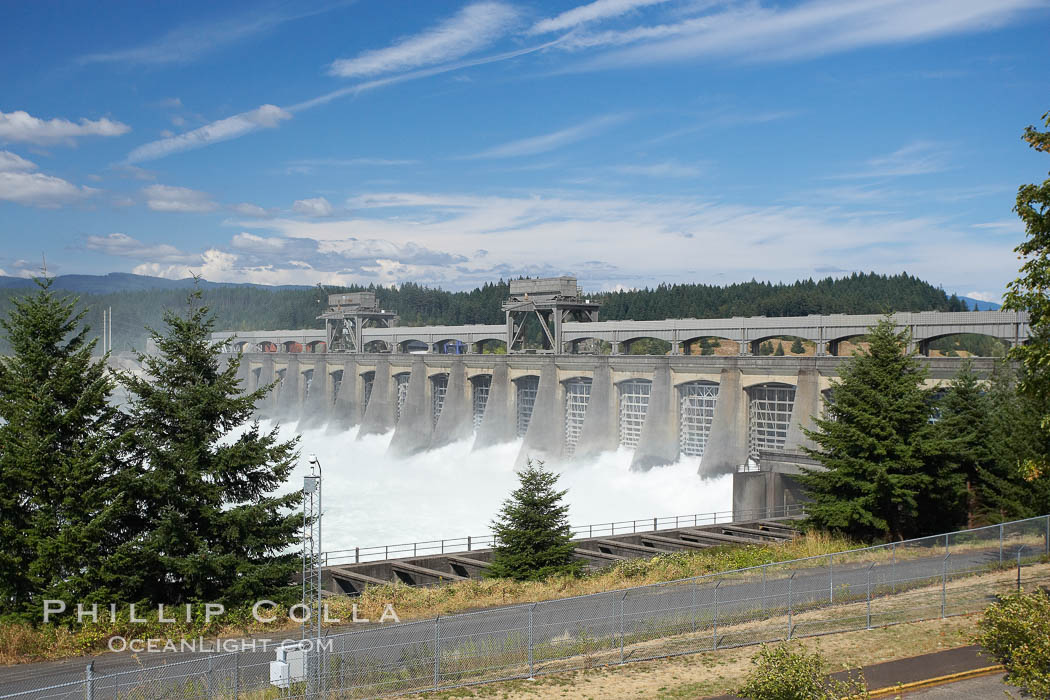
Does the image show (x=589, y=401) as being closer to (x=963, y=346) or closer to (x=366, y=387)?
(x=366, y=387)

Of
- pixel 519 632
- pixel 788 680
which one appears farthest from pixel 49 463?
pixel 788 680

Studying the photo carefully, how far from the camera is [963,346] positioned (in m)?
134

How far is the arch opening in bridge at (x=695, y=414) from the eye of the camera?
1767 inches

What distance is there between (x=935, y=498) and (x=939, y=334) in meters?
11.8

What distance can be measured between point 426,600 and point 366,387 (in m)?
56.7

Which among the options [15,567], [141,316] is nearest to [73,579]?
[15,567]

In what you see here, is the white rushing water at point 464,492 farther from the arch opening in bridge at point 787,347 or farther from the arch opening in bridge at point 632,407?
the arch opening in bridge at point 787,347

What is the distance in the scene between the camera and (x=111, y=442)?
18.8 m

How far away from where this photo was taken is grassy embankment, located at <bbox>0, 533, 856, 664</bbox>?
1648 cm

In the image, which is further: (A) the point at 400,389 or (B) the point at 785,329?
(A) the point at 400,389

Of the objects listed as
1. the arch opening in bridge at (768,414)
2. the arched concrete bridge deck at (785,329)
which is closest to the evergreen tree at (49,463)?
the arched concrete bridge deck at (785,329)

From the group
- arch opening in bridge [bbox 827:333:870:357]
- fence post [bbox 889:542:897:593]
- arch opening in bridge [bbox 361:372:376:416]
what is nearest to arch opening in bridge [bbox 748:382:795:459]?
arch opening in bridge [bbox 827:333:870:357]

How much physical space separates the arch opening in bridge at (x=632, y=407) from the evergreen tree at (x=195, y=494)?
31.3 metres

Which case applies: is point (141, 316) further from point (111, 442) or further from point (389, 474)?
point (111, 442)
